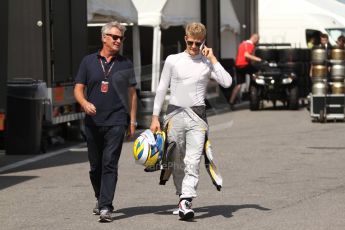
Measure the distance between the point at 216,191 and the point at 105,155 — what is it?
217cm

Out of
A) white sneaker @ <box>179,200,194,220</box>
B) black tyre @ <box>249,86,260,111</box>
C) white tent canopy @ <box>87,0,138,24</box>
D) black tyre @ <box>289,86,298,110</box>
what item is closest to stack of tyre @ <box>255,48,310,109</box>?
black tyre @ <box>289,86,298,110</box>

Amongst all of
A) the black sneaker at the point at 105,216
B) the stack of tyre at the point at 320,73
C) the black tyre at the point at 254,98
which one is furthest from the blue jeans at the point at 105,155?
the black tyre at the point at 254,98

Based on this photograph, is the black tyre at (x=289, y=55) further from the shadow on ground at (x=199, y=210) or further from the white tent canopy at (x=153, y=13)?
the shadow on ground at (x=199, y=210)

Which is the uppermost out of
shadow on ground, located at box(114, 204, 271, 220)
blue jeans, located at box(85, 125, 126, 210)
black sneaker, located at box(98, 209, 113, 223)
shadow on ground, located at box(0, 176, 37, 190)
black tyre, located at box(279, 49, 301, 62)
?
black tyre, located at box(279, 49, 301, 62)

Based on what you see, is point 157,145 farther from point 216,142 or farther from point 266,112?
point 266,112

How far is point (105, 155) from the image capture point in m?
9.07

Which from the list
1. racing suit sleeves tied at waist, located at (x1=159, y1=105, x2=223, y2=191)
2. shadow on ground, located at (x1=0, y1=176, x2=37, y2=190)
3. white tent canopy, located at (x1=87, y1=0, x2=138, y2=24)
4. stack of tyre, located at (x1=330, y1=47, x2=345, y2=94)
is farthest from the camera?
stack of tyre, located at (x1=330, y1=47, x2=345, y2=94)

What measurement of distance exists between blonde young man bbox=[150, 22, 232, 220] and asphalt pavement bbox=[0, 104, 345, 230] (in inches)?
21.8

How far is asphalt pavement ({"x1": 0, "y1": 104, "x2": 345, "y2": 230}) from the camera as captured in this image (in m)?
8.97

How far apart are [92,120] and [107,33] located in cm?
75

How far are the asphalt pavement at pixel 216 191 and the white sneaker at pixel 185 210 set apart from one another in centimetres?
8

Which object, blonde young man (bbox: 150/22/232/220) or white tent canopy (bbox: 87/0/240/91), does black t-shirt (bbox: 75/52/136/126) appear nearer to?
blonde young man (bbox: 150/22/232/220)

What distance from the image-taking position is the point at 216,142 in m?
17.0

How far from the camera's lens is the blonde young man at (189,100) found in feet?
29.8
